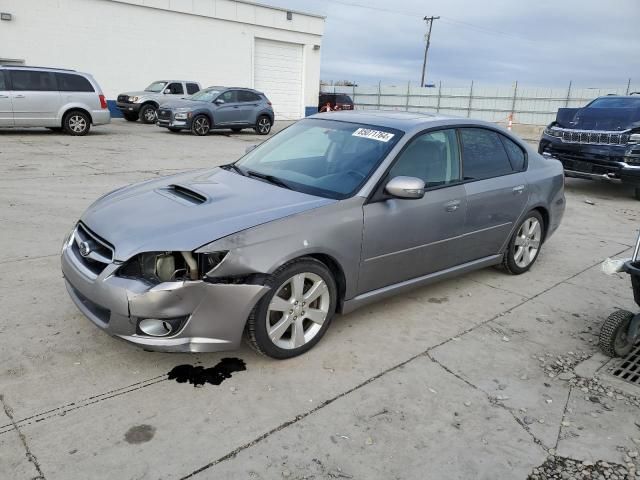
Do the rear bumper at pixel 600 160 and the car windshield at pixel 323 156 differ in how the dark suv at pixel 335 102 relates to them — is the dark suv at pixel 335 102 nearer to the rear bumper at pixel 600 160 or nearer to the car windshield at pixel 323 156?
the rear bumper at pixel 600 160

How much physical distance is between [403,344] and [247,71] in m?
24.0

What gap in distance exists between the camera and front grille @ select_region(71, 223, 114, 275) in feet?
9.78

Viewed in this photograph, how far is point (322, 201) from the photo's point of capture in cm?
337

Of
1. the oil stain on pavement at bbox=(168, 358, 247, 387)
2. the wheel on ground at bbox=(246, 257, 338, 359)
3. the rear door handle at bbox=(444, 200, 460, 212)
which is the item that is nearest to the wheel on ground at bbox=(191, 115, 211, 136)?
the rear door handle at bbox=(444, 200, 460, 212)

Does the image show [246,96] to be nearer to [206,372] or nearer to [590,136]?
[590,136]

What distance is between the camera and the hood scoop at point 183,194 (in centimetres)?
336

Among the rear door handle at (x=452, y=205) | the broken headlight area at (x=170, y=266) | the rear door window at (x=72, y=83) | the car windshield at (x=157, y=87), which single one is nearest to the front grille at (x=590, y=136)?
the rear door handle at (x=452, y=205)

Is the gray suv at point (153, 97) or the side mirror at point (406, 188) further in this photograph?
the gray suv at point (153, 97)

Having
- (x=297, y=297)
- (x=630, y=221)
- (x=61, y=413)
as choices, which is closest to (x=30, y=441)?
(x=61, y=413)

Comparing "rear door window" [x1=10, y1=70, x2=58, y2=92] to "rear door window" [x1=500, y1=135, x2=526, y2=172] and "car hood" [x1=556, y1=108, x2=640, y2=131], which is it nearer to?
"car hood" [x1=556, y1=108, x2=640, y2=131]

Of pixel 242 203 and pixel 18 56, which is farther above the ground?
pixel 18 56

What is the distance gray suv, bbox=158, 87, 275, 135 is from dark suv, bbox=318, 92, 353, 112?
322 inches

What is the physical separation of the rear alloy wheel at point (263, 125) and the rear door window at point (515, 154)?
14.7 metres

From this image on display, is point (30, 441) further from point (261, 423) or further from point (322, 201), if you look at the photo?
point (322, 201)
